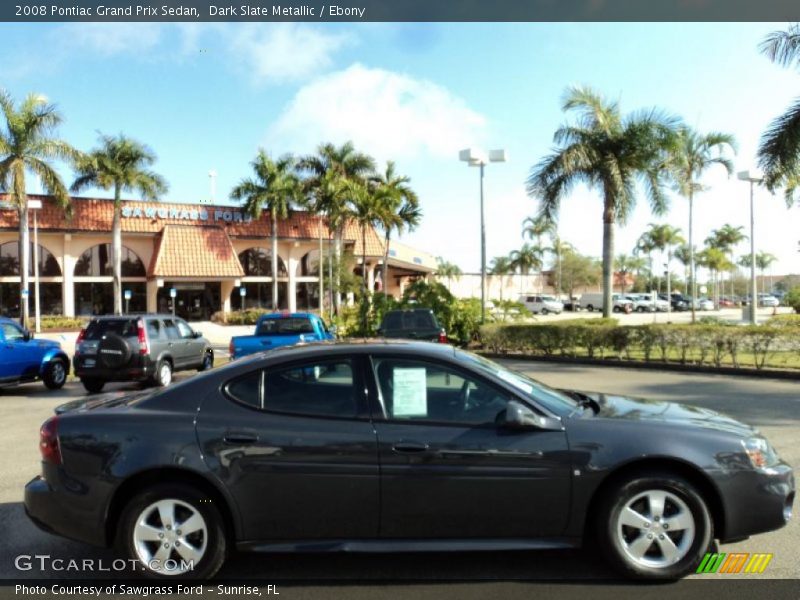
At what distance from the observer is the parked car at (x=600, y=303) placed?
5843 cm

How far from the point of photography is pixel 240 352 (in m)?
13.8

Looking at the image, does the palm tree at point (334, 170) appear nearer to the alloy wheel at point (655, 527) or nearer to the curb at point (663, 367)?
the curb at point (663, 367)

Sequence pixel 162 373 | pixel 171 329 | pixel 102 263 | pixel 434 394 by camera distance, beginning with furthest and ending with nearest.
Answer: pixel 102 263 → pixel 171 329 → pixel 162 373 → pixel 434 394

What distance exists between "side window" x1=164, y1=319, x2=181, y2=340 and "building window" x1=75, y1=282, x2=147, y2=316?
1186 inches

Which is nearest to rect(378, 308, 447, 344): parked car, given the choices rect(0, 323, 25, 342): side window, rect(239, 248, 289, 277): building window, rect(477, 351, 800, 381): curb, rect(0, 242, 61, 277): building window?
rect(477, 351, 800, 381): curb

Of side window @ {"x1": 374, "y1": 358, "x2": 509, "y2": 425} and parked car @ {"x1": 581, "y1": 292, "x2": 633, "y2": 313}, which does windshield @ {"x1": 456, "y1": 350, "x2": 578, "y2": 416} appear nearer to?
side window @ {"x1": 374, "y1": 358, "x2": 509, "y2": 425}

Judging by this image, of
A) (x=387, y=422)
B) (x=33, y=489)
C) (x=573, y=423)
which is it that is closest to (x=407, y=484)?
(x=387, y=422)

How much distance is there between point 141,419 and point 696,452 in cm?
352

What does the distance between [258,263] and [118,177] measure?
12443 millimetres

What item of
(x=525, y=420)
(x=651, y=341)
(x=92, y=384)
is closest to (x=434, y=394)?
(x=525, y=420)

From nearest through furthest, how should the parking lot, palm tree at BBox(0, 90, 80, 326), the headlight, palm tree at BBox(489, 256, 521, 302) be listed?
the headlight
the parking lot
palm tree at BBox(0, 90, 80, 326)
palm tree at BBox(489, 256, 521, 302)

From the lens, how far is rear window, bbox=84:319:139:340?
13656mm

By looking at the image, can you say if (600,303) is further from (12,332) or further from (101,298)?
(12,332)

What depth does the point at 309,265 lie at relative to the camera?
165 feet
